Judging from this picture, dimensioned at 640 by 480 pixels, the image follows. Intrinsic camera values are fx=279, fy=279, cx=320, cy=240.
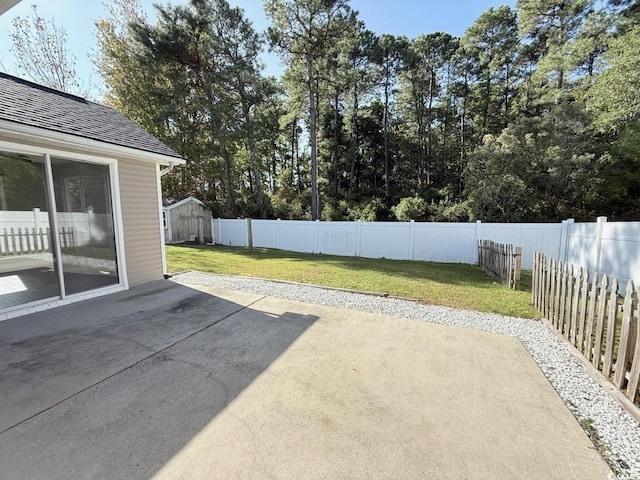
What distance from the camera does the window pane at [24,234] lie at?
15.0 ft

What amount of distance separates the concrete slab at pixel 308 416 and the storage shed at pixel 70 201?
1.91m

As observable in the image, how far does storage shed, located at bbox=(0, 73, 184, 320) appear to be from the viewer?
4344 mm

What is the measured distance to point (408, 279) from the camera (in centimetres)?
665

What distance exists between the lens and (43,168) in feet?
14.5

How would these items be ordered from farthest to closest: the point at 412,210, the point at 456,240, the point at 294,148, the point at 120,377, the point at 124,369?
the point at 294,148
the point at 412,210
the point at 456,240
the point at 124,369
the point at 120,377

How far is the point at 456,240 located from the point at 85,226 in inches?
401

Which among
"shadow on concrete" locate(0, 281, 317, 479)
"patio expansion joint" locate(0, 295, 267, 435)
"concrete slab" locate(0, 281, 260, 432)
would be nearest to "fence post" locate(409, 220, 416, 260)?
"concrete slab" locate(0, 281, 260, 432)

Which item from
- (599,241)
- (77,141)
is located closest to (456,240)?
(599,241)

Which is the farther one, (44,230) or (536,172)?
(536,172)

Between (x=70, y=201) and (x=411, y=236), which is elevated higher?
(x=70, y=201)

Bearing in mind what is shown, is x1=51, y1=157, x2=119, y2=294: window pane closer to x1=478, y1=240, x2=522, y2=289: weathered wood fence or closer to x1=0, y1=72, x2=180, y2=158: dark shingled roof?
x1=0, y1=72, x2=180, y2=158: dark shingled roof

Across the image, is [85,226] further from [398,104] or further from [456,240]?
[398,104]

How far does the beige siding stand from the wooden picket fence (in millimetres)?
7059

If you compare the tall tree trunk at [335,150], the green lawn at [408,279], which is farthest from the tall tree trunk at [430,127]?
the green lawn at [408,279]
